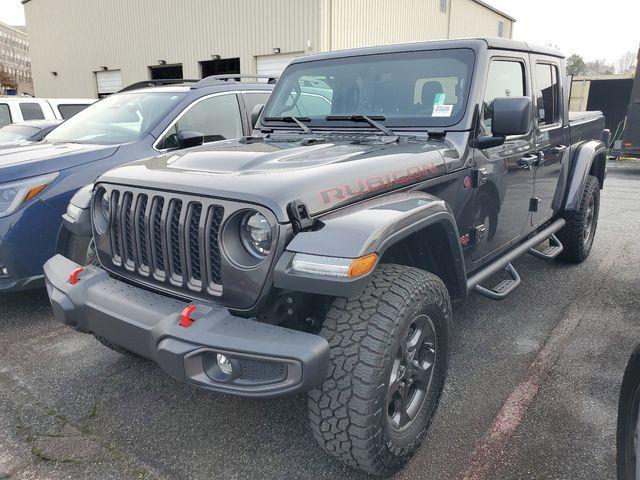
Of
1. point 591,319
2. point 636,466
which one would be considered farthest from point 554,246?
point 636,466

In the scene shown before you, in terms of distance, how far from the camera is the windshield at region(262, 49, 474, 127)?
10.0 ft

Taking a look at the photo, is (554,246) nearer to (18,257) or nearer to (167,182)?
(167,182)

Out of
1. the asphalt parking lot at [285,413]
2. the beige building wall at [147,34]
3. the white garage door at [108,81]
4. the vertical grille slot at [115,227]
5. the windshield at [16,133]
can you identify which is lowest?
the asphalt parking lot at [285,413]

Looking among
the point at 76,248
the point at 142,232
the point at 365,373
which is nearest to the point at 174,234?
the point at 142,232

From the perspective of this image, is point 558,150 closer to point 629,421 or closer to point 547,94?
point 547,94

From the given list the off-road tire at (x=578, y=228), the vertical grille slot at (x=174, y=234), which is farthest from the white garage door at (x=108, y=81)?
the vertical grille slot at (x=174, y=234)

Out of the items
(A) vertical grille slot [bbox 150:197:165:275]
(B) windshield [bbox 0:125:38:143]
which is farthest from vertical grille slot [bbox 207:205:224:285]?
(B) windshield [bbox 0:125:38:143]

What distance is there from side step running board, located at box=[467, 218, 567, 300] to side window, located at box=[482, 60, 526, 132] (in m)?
0.88

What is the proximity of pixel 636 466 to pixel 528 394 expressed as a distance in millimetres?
1131

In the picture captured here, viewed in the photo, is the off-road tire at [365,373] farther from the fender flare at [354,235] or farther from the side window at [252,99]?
the side window at [252,99]

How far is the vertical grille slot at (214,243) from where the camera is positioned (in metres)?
2.05

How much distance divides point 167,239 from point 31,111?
25.0 ft

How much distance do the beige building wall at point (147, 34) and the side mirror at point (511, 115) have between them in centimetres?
1290

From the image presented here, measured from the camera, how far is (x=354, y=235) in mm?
1929
